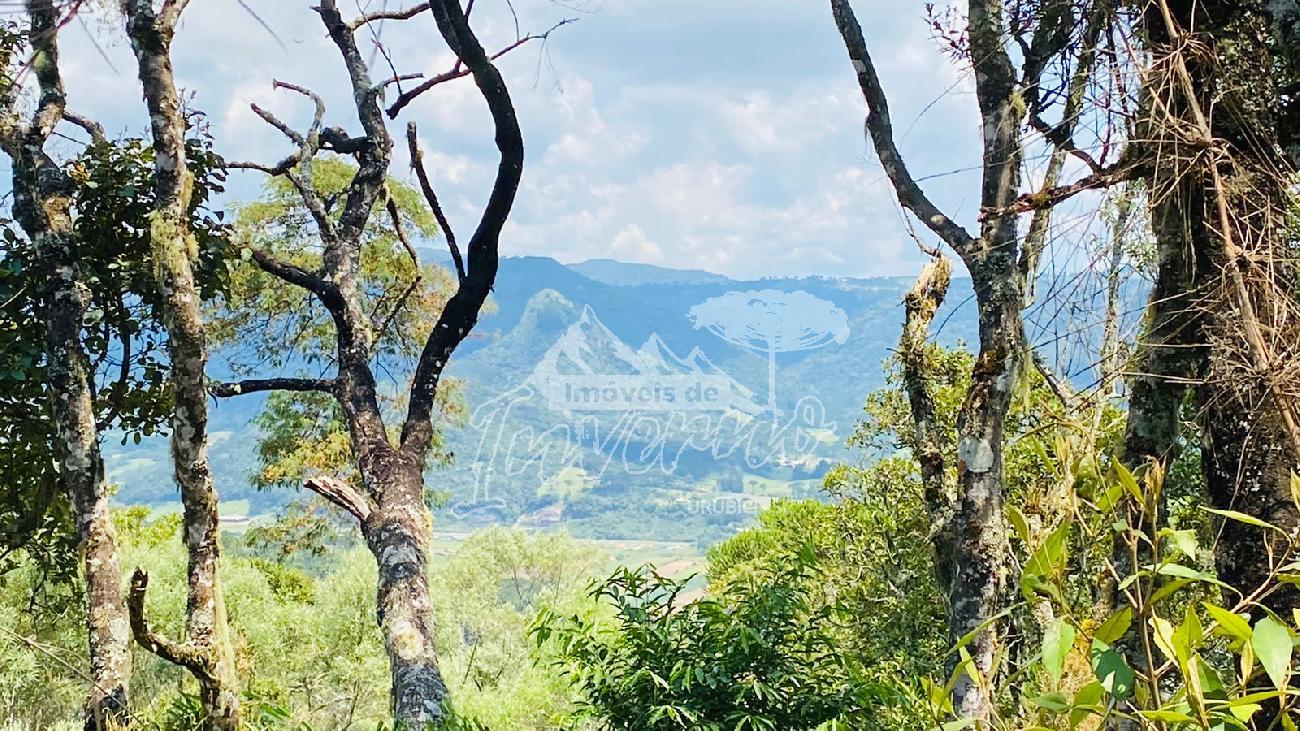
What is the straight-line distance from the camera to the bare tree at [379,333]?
4.94m

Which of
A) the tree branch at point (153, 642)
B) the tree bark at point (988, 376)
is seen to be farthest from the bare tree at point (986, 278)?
the tree branch at point (153, 642)

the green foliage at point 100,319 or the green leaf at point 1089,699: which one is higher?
the green foliage at point 100,319

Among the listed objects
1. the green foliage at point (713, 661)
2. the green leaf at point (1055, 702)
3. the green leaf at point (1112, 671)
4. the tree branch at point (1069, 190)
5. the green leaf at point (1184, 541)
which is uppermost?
the tree branch at point (1069, 190)

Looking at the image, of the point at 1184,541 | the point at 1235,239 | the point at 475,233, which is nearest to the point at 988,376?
the point at 1235,239

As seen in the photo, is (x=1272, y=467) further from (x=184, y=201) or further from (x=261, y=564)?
(x=261, y=564)

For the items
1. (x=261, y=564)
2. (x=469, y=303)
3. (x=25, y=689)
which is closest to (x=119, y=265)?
(x=469, y=303)

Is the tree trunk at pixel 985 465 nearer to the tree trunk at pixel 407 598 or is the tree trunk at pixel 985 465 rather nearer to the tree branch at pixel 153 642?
the tree trunk at pixel 407 598

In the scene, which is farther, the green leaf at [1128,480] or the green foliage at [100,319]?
the green foliage at [100,319]

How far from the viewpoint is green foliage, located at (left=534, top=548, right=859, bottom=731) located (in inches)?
143

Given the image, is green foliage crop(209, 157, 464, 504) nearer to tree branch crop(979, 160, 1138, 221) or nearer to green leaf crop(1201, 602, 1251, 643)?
tree branch crop(979, 160, 1138, 221)

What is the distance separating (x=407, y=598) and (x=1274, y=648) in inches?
181

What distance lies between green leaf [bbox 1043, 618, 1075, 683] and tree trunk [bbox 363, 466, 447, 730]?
12.8 ft

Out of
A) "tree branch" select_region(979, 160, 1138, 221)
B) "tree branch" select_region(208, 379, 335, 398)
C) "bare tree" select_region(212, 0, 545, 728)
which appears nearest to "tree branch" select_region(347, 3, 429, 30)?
"bare tree" select_region(212, 0, 545, 728)

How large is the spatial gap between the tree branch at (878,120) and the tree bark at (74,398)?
3.51 m
